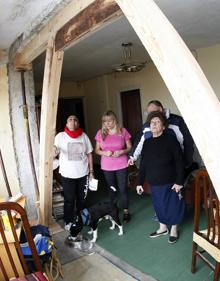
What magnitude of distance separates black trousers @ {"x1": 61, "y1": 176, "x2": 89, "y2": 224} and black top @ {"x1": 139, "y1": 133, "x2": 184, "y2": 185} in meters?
0.89

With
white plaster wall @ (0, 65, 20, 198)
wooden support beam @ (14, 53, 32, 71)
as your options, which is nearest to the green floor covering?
white plaster wall @ (0, 65, 20, 198)

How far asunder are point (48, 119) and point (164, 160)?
1131 millimetres

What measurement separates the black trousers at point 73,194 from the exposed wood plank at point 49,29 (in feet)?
4.51

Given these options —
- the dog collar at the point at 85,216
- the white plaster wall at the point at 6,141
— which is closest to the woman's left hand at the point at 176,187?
the dog collar at the point at 85,216

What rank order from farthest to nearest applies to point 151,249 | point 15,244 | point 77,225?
point 77,225 < point 151,249 < point 15,244

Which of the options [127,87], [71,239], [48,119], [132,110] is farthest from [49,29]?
[132,110]

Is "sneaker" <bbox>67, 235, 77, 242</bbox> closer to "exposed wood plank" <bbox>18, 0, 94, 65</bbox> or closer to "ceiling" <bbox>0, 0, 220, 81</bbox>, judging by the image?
"exposed wood plank" <bbox>18, 0, 94, 65</bbox>

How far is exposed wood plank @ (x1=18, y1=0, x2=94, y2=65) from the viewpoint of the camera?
6.53 ft

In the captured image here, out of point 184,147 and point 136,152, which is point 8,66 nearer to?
point 136,152

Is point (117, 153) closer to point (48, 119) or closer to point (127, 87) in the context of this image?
point (48, 119)

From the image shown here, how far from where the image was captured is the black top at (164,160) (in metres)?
2.63

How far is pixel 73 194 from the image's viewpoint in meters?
3.22

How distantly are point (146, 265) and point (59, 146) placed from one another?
1491 millimetres

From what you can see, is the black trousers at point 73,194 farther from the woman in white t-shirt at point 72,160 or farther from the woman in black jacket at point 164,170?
the woman in black jacket at point 164,170
